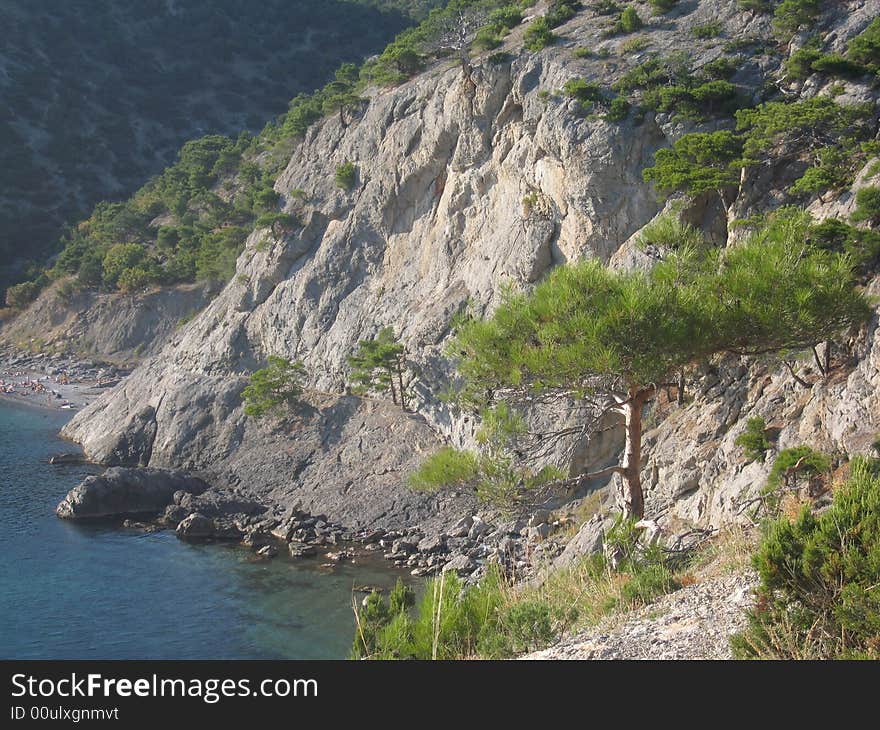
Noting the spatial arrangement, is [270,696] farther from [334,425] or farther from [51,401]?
[51,401]

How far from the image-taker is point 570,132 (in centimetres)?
3284

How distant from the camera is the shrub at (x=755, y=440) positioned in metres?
18.9

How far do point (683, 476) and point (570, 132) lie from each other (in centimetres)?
1666

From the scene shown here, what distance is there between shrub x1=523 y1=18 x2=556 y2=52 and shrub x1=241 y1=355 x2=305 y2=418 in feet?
63.9

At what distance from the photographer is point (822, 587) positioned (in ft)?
25.0

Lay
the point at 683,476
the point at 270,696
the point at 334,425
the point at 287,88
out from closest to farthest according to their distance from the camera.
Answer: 1. the point at 270,696
2. the point at 683,476
3. the point at 334,425
4. the point at 287,88

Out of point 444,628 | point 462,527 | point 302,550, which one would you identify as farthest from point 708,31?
point 444,628

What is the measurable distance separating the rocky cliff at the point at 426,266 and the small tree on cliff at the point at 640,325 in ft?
19.5

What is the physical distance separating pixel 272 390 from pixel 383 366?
6957 mm


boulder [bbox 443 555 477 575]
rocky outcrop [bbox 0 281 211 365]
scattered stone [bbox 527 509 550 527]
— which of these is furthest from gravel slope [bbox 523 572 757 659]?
rocky outcrop [bbox 0 281 211 365]

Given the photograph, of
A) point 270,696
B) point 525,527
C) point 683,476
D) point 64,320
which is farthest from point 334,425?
point 64,320

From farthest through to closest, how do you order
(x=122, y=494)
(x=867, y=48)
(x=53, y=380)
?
(x=53, y=380) < (x=122, y=494) < (x=867, y=48)

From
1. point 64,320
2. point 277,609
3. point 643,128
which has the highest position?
point 643,128

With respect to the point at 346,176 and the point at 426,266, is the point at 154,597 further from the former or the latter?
the point at 346,176
